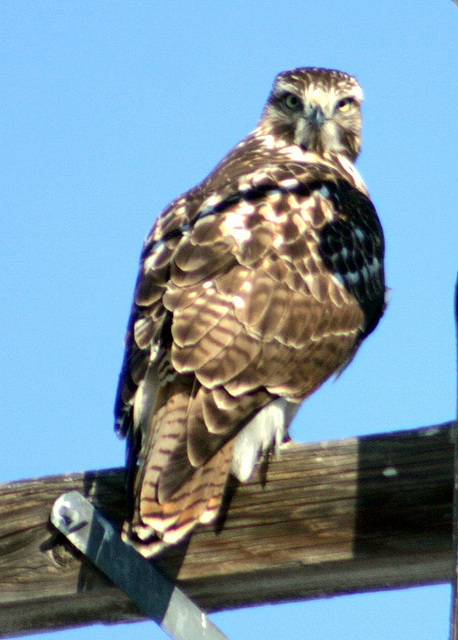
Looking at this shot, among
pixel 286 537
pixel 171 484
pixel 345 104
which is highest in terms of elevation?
pixel 286 537

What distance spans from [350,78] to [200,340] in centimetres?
304

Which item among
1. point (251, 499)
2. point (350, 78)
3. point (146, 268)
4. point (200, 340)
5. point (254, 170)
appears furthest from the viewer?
point (350, 78)

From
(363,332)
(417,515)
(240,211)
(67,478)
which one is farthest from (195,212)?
(417,515)

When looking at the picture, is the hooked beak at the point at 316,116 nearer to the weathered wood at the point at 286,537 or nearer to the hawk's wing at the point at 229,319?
the hawk's wing at the point at 229,319

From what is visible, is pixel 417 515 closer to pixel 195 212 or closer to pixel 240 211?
pixel 240 211

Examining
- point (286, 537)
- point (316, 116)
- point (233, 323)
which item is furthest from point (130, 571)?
point (316, 116)

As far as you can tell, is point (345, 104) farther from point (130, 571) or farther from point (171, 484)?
point (130, 571)

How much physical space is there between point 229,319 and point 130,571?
40.3 inches

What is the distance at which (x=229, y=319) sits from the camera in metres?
3.33

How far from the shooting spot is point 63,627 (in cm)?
266

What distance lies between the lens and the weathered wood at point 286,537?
95.3 inches

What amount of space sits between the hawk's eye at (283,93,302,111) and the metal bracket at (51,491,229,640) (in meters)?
3.54

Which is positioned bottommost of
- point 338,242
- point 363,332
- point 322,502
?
point 363,332

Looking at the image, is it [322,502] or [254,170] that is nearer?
[322,502]
